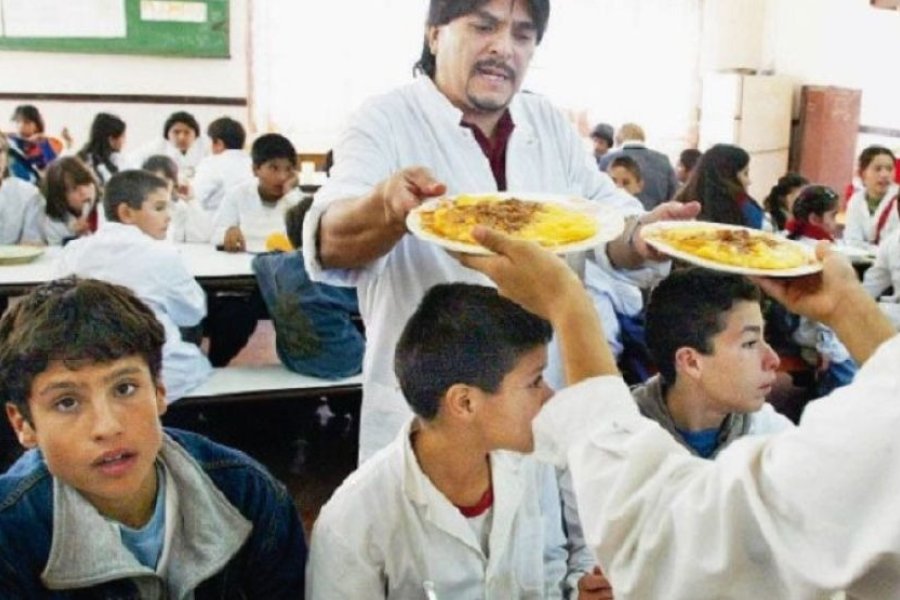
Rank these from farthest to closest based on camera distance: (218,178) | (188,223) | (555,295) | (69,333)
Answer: (218,178) → (188,223) → (69,333) → (555,295)

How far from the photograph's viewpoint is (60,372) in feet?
4.28

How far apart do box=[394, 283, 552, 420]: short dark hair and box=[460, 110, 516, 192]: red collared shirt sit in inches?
10.7

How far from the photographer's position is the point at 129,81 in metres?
7.30

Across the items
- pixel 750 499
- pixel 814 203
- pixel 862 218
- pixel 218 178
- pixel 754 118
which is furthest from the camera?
pixel 754 118

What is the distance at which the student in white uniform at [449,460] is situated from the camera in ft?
4.91

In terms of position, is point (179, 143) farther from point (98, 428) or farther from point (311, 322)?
point (98, 428)

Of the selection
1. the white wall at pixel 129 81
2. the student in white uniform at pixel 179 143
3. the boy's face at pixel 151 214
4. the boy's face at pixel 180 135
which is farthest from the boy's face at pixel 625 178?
the white wall at pixel 129 81

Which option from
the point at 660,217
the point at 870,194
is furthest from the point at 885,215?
the point at 660,217

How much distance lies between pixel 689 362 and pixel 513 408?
0.58 meters

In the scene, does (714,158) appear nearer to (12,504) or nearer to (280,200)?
(280,200)

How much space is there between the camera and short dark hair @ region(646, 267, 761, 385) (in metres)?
1.95

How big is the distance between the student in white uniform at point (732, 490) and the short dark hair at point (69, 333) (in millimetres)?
636

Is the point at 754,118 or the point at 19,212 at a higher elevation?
the point at 754,118

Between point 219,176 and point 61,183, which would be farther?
point 219,176
